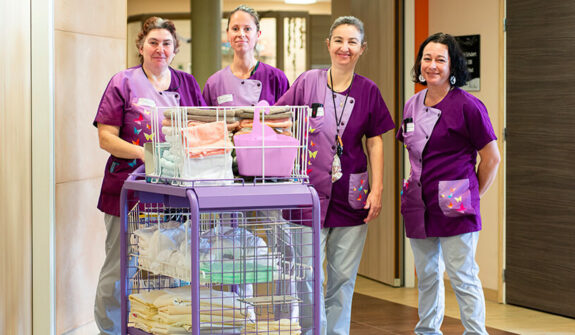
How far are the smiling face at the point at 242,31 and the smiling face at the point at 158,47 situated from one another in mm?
298

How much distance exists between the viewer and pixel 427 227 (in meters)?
3.53

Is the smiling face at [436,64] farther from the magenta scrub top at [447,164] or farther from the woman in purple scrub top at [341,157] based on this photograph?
the woman in purple scrub top at [341,157]

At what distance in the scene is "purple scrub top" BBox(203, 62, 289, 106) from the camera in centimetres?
354

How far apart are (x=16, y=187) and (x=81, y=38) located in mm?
932

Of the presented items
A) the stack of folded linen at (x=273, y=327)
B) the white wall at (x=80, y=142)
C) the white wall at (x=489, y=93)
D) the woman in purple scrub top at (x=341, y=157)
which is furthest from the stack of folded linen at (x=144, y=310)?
the white wall at (x=489, y=93)

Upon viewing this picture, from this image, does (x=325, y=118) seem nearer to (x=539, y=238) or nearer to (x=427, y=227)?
(x=427, y=227)

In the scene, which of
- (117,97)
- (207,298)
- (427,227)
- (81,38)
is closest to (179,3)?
(81,38)

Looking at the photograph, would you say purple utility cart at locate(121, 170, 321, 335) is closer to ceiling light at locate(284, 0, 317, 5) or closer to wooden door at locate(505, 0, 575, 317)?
wooden door at locate(505, 0, 575, 317)

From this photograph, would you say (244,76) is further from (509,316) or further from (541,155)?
(509,316)

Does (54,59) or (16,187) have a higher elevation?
(54,59)

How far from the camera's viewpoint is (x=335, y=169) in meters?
3.33

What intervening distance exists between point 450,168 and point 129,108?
4.83ft

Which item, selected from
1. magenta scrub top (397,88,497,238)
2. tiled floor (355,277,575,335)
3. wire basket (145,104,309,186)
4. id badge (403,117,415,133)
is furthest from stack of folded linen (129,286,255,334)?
tiled floor (355,277,575,335)

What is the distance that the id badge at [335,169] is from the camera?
3326 mm
